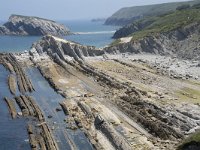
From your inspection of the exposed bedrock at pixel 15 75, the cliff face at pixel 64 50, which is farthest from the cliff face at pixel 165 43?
the exposed bedrock at pixel 15 75

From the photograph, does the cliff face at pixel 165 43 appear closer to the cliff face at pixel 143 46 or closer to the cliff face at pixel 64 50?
the cliff face at pixel 143 46

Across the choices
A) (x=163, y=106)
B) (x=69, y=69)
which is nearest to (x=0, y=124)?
(x=163, y=106)

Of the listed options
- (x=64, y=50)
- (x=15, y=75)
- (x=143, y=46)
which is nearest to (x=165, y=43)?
(x=143, y=46)

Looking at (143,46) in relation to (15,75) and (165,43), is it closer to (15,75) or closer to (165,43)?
(165,43)

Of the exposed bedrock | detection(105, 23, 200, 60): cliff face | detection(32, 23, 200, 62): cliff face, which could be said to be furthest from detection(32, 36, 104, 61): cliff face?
the exposed bedrock

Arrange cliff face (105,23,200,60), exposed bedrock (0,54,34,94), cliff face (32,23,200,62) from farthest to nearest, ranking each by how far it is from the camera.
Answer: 1. cliff face (105,23,200,60)
2. cliff face (32,23,200,62)
3. exposed bedrock (0,54,34,94)

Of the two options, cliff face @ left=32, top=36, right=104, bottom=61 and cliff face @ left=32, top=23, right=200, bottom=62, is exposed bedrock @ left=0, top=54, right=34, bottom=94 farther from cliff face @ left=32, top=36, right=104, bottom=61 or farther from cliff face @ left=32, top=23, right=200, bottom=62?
cliff face @ left=32, top=23, right=200, bottom=62
